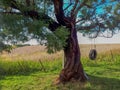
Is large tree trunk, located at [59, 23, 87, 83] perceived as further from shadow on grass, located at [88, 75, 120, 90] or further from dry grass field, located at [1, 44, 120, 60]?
dry grass field, located at [1, 44, 120, 60]

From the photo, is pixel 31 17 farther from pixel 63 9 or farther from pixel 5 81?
pixel 5 81

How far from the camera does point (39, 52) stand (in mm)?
12477

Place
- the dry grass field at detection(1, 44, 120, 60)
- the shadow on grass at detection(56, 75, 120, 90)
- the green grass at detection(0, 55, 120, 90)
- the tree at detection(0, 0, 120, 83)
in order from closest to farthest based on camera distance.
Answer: the tree at detection(0, 0, 120, 83) → the shadow on grass at detection(56, 75, 120, 90) → the green grass at detection(0, 55, 120, 90) → the dry grass field at detection(1, 44, 120, 60)

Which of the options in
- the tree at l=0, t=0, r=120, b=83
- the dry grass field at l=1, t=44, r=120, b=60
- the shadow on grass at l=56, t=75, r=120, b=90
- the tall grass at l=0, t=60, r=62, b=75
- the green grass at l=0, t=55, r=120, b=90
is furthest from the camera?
the dry grass field at l=1, t=44, r=120, b=60

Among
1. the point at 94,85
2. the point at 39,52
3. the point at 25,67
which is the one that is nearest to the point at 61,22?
the point at 94,85

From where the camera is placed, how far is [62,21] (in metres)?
7.92

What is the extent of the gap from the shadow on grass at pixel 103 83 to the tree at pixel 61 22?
1.05 ft

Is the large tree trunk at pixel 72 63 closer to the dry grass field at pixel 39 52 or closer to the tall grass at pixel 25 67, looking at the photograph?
the tall grass at pixel 25 67

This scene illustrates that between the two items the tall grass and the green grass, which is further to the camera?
the tall grass

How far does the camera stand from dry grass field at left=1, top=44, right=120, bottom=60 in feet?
39.2

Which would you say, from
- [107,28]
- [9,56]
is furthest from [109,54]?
[9,56]

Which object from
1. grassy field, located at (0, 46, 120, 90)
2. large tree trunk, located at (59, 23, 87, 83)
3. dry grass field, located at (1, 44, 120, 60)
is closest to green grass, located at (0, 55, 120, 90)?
grassy field, located at (0, 46, 120, 90)

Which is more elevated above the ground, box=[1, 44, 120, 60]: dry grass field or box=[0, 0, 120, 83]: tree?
box=[0, 0, 120, 83]: tree

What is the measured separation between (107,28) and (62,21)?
6.38 feet
